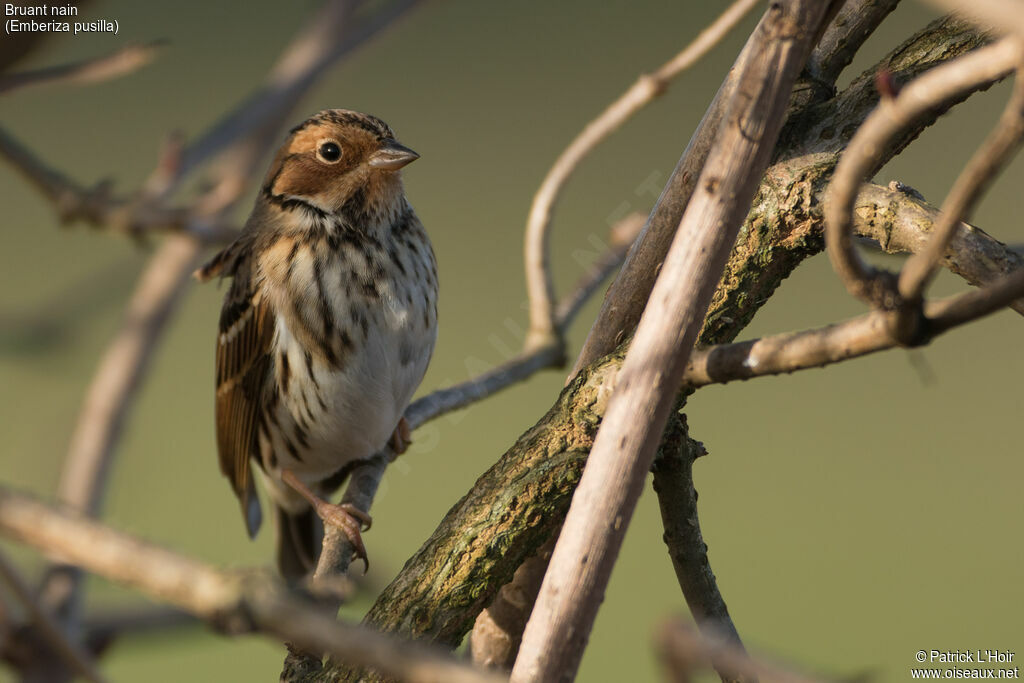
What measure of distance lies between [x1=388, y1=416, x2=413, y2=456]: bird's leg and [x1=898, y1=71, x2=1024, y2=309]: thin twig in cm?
177

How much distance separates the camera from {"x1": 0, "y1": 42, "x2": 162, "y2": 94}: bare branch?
92 cm

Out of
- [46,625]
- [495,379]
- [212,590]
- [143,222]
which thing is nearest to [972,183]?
[212,590]

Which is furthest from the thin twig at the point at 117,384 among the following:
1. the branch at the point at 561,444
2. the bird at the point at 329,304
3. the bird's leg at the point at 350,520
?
the bird at the point at 329,304

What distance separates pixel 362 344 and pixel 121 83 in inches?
231

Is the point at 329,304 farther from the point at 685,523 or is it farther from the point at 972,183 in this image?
the point at 972,183

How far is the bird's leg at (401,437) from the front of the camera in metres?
2.55

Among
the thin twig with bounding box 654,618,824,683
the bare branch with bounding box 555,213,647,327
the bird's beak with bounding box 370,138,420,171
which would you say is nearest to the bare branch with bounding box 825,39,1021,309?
the thin twig with bounding box 654,618,824,683

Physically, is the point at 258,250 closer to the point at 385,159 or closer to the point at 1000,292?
the point at 385,159

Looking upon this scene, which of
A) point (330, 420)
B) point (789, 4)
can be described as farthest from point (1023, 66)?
point (330, 420)

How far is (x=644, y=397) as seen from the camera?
3.29 ft

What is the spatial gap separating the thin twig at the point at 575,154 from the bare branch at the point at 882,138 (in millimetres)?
983

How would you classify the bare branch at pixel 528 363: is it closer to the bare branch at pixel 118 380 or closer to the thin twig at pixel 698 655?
the bare branch at pixel 118 380

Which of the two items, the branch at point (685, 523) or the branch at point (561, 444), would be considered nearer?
the branch at point (561, 444)

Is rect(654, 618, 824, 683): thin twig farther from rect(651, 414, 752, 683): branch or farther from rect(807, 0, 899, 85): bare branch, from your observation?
rect(807, 0, 899, 85): bare branch
